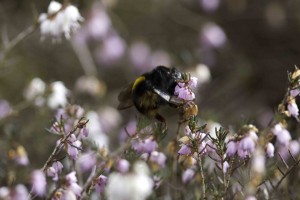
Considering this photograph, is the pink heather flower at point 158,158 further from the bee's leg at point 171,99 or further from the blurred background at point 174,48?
the blurred background at point 174,48

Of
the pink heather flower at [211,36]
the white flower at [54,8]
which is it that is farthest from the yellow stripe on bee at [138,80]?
the pink heather flower at [211,36]

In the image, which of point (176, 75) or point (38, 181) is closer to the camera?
point (38, 181)

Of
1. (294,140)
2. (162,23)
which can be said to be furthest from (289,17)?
(294,140)

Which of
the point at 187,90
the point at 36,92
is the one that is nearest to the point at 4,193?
the point at 187,90

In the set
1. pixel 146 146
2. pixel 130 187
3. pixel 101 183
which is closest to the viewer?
pixel 130 187

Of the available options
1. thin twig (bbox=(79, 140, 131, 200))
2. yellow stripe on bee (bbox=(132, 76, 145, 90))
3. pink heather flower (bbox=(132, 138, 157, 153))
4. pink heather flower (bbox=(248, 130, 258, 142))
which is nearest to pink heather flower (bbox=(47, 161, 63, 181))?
thin twig (bbox=(79, 140, 131, 200))

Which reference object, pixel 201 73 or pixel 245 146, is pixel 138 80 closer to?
pixel 245 146
